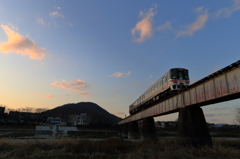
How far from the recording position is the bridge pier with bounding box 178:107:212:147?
1590 cm

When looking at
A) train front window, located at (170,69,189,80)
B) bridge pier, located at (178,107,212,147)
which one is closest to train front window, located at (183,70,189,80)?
train front window, located at (170,69,189,80)

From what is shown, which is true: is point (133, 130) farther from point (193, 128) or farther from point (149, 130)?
point (193, 128)

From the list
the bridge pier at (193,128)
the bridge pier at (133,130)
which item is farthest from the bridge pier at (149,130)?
the bridge pier at (133,130)

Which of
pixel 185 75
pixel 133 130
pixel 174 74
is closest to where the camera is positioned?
pixel 174 74

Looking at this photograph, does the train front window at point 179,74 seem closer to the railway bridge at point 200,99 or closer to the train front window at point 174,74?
the train front window at point 174,74

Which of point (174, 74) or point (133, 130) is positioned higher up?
point (174, 74)

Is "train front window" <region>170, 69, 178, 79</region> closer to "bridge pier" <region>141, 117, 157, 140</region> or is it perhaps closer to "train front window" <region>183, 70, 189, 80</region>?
"train front window" <region>183, 70, 189, 80</region>

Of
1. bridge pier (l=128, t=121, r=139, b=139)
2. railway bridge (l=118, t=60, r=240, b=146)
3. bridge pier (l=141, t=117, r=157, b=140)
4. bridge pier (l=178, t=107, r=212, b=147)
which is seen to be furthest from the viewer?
bridge pier (l=128, t=121, r=139, b=139)

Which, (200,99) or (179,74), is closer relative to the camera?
(200,99)

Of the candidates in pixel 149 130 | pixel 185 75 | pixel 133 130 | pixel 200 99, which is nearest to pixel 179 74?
pixel 185 75

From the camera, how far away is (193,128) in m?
16.3

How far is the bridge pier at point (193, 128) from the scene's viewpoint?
1590 centimetres

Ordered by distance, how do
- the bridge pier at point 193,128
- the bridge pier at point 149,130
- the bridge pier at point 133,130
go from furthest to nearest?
the bridge pier at point 133,130 < the bridge pier at point 149,130 < the bridge pier at point 193,128

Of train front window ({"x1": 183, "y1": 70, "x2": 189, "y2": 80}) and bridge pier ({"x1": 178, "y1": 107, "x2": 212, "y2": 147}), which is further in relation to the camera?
train front window ({"x1": 183, "y1": 70, "x2": 189, "y2": 80})
